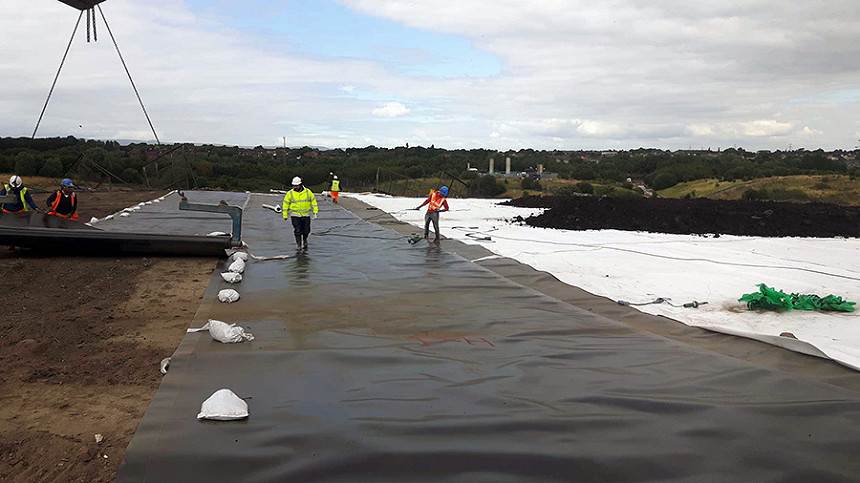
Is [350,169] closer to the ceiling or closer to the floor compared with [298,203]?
closer to the ceiling

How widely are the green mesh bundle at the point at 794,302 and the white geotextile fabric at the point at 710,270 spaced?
8cm

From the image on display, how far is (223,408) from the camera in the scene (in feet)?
9.53

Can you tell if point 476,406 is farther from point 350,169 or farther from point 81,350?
point 350,169

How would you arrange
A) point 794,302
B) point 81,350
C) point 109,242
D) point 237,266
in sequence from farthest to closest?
point 109,242 → point 237,266 → point 794,302 → point 81,350

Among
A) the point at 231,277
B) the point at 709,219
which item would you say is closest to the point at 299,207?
the point at 231,277

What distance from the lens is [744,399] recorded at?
10.9 ft

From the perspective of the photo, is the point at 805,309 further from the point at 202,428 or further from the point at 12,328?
the point at 12,328

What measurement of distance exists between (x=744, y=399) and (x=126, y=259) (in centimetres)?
785

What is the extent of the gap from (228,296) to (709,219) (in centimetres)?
1157

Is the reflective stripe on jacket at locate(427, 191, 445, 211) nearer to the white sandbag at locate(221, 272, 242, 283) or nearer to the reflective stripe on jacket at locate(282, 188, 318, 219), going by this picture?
the reflective stripe on jacket at locate(282, 188, 318, 219)

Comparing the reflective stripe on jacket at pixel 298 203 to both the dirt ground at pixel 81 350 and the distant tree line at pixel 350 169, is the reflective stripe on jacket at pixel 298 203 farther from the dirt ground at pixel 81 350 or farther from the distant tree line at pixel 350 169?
the distant tree line at pixel 350 169

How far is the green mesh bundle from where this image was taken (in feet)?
19.3

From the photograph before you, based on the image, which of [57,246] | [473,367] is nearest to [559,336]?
[473,367]

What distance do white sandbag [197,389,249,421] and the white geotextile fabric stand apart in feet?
12.5
